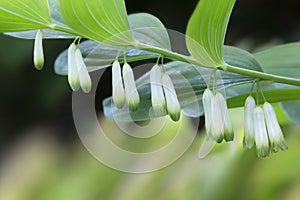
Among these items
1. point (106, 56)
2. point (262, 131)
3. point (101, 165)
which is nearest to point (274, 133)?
point (262, 131)

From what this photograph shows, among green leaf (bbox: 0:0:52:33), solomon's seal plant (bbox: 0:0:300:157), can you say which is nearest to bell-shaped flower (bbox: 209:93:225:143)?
solomon's seal plant (bbox: 0:0:300:157)

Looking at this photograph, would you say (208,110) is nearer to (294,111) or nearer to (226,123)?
(226,123)

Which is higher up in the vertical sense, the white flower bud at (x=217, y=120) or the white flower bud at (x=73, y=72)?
the white flower bud at (x=73, y=72)

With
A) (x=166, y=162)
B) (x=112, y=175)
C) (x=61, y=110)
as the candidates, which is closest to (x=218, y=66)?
(x=166, y=162)

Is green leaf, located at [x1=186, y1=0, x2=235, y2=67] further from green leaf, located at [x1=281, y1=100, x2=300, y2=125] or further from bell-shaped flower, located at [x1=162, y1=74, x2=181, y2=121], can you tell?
green leaf, located at [x1=281, y1=100, x2=300, y2=125]

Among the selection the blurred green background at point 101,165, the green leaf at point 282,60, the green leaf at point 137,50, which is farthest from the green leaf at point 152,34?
the blurred green background at point 101,165

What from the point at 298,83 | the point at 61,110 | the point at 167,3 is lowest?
the point at 61,110

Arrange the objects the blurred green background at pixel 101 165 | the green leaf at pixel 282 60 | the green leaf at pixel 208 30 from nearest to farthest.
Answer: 1. the green leaf at pixel 208 30
2. the green leaf at pixel 282 60
3. the blurred green background at pixel 101 165

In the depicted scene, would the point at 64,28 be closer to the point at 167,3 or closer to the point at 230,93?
the point at 230,93

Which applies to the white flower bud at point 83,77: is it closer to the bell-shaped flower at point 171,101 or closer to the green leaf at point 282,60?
the bell-shaped flower at point 171,101
